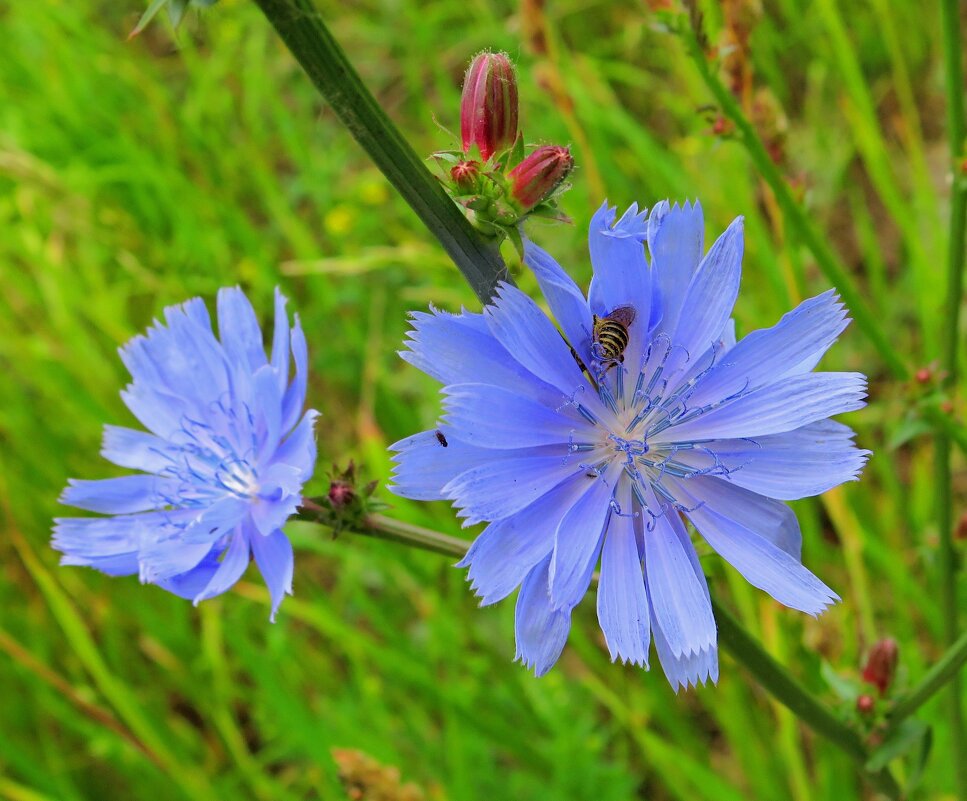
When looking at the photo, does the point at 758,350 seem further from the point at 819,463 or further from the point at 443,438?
the point at 443,438

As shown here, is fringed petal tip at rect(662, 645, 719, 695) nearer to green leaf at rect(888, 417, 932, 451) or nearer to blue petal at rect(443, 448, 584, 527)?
blue petal at rect(443, 448, 584, 527)

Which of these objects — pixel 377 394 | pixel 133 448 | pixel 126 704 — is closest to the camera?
pixel 133 448

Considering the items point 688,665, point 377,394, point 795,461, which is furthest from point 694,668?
point 377,394

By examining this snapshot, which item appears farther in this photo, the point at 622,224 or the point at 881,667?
the point at 881,667

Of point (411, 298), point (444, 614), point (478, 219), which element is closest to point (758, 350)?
point (478, 219)

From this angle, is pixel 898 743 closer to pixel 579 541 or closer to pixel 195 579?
pixel 579 541

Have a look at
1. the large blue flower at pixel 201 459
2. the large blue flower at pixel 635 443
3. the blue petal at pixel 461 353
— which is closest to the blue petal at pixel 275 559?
the large blue flower at pixel 201 459

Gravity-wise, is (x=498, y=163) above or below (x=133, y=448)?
above

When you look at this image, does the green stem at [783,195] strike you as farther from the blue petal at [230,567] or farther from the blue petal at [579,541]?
the blue petal at [230,567]
